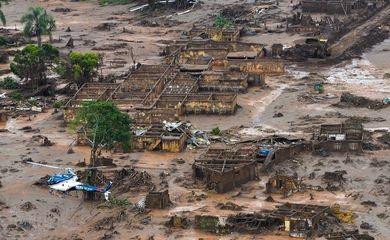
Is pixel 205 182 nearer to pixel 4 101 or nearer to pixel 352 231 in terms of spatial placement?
pixel 352 231

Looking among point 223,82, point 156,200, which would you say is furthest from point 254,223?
point 223,82

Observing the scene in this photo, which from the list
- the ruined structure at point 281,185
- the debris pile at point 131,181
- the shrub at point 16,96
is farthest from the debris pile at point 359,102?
the shrub at point 16,96

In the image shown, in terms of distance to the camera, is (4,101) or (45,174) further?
(4,101)

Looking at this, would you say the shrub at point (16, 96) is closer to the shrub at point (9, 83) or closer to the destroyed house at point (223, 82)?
the shrub at point (9, 83)

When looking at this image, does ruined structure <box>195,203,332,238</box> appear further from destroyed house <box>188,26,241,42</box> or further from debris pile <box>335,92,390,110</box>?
destroyed house <box>188,26,241,42</box>

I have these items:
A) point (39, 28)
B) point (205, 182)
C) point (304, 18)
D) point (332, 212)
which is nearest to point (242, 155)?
point (205, 182)
